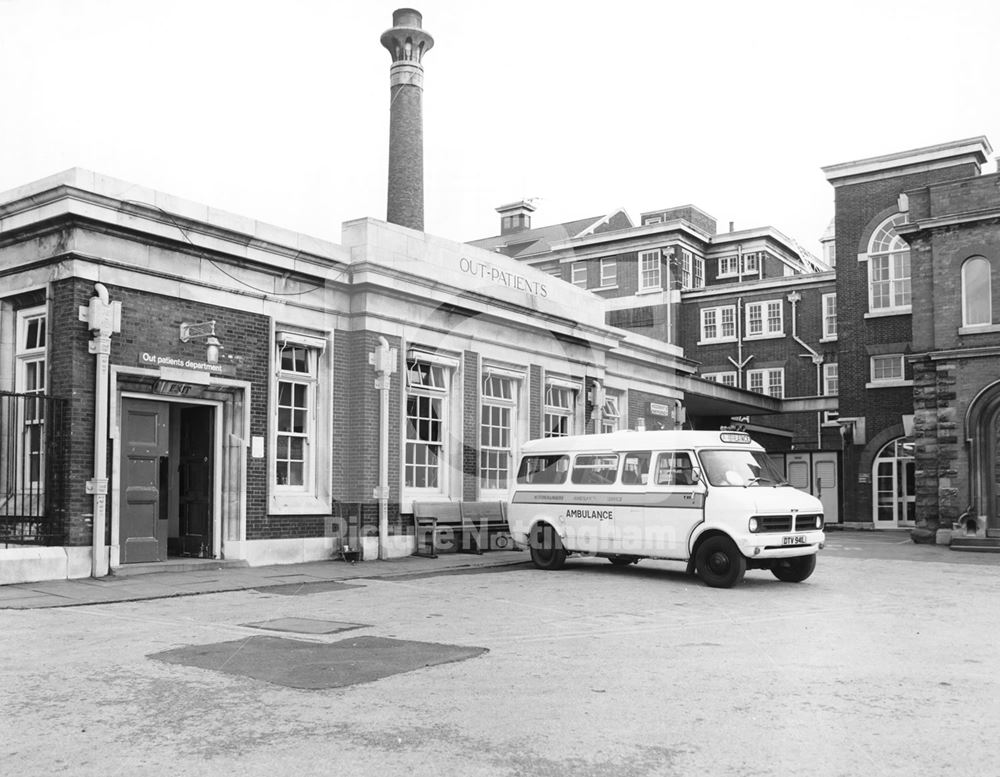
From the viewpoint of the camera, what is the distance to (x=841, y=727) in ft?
19.9

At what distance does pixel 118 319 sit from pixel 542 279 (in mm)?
12443

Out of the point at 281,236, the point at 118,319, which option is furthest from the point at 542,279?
the point at 118,319

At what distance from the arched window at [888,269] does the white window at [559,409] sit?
613 inches

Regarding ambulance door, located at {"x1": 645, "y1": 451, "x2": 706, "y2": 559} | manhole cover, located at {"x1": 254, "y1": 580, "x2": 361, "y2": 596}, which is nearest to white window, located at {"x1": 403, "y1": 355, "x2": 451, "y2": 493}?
manhole cover, located at {"x1": 254, "y1": 580, "x2": 361, "y2": 596}

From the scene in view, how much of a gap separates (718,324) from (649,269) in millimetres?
4893

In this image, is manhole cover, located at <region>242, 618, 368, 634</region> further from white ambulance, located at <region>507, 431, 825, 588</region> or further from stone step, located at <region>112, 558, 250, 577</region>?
white ambulance, located at <region>507, 431, 825, 588</region>

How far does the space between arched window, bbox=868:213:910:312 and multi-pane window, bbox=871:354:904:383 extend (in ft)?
5.55

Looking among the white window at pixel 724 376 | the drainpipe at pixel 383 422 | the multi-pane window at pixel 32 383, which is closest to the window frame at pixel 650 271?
the white window at pixel 724 376

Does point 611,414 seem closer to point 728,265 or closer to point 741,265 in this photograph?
point 741,265

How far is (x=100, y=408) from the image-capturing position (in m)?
13.8

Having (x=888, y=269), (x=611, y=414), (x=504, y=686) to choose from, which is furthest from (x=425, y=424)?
(x=888, y=269)

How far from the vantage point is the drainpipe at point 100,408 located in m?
13.6

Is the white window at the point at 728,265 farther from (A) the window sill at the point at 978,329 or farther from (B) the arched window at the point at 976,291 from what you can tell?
(A) the window sill at the point at 978,329

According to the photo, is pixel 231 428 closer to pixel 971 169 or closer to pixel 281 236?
pixel 281 236
